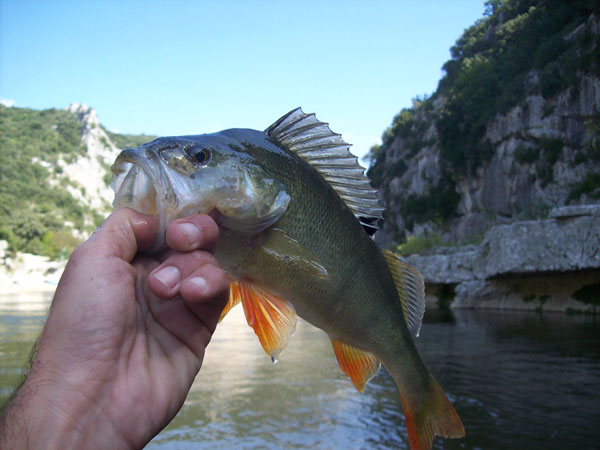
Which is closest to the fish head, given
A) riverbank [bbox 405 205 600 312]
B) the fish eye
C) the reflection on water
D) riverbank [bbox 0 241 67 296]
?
the fish eye

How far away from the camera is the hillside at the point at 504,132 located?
25656 millimetres

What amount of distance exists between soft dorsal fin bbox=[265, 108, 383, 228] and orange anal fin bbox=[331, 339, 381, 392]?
2.01 ft

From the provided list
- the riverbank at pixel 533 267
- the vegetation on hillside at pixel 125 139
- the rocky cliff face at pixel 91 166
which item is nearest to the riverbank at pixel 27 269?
the rocky cliff face at pixel 91 166

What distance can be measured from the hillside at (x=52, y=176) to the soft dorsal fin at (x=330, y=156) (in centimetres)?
8021

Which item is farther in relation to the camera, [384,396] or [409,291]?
[384,396]

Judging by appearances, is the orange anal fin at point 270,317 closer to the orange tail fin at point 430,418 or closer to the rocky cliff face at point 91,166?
the orange tail fin at point 430,418

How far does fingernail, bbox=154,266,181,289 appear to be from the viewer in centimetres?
146

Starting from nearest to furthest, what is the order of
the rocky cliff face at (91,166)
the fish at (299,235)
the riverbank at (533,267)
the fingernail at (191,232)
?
the fingernail at (191,232) < the fish at (299,235) < the riverbank at (533,267) < the rocky cliff face at (91,166)

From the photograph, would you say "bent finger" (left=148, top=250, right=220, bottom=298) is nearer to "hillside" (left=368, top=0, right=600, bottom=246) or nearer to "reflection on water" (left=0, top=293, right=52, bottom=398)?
"reflection on water" (left=0, top=293, right=52, bottom=398)

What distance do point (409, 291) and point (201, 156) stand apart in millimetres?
1297

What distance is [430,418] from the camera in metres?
2.36

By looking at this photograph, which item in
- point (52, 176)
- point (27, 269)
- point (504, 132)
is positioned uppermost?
point (52, 176)

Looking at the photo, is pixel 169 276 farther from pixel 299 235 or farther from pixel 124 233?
pixel 299 235

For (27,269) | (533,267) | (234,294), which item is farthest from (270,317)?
(27,269)
